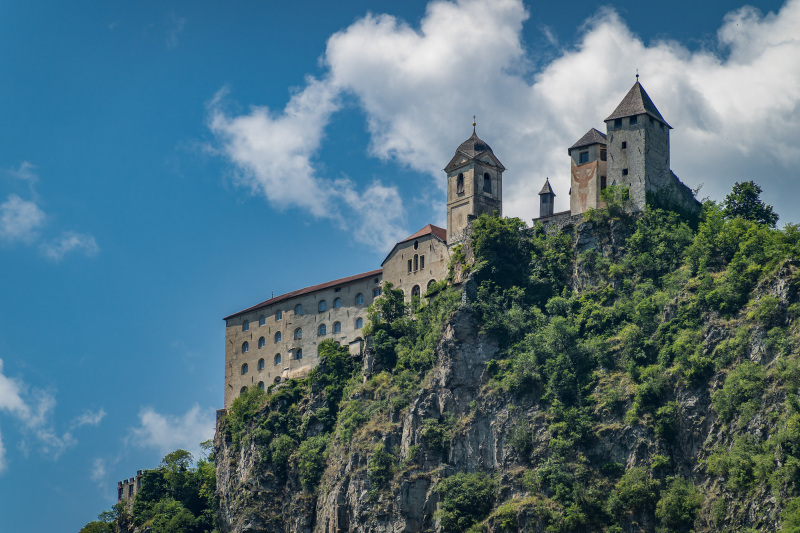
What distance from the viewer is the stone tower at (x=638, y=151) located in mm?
97688

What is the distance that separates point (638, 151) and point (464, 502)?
28.5m

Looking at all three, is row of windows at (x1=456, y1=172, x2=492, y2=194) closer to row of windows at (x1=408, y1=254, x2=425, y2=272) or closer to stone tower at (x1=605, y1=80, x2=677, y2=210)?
row of windows at (x1=408, y1=254, x2=425, y2=272)

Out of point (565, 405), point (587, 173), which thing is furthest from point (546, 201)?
point (565, 405)

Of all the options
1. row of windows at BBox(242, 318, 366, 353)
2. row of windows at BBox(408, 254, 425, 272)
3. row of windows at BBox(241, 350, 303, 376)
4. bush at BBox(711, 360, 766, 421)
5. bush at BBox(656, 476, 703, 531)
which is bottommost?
bush at BBox(656, 476, 703, 531)

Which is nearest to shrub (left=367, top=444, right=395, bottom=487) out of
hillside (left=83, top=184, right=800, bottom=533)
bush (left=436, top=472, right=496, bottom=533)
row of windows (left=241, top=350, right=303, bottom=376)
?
hillside (left=83, top=184, right=800, bottom=533)

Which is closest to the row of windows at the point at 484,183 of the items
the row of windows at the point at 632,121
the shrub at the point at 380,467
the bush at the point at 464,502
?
the row of windows at the point at 632,121

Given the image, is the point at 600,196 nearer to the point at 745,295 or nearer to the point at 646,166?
the point at 646,166

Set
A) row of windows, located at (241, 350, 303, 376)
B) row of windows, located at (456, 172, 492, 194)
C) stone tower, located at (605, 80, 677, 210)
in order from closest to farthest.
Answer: stone tower, located at (605, 80, 677, 210), row of windows, located at (456, 172, 492, 194), row of windows, located at (241, 350, 303, 376)

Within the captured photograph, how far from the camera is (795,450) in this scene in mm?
75625

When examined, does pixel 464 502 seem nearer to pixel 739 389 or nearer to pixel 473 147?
pixel 739 389

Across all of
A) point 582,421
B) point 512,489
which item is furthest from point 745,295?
point 512,489

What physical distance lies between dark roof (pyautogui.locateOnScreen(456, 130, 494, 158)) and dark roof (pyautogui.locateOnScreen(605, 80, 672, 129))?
454 inches

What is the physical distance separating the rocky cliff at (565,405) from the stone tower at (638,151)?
2853mm

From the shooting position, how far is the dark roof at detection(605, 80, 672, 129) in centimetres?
9925
